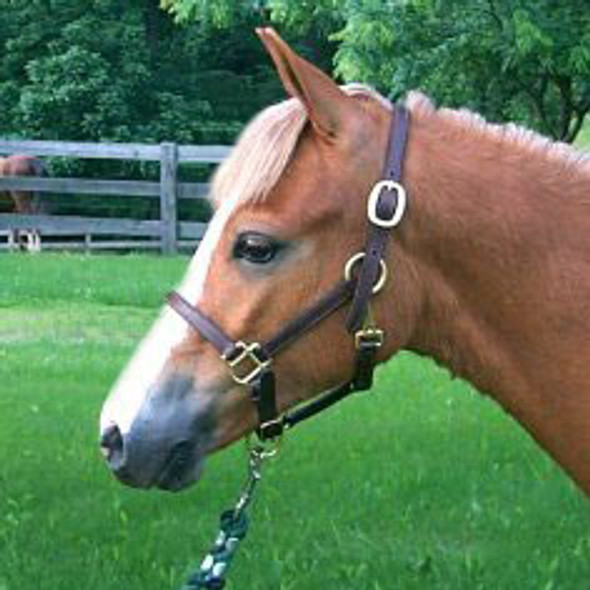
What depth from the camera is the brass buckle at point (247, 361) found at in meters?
2.49

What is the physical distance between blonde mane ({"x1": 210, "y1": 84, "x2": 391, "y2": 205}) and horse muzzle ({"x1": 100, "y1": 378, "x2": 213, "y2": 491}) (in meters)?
0.39

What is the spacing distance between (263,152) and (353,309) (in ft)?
1.14

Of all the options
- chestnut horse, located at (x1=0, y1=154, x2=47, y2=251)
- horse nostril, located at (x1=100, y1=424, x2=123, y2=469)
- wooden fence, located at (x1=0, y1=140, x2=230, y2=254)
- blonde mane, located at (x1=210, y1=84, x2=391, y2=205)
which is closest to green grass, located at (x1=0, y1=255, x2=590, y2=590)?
horse nostril, located at (x1=100, y1=424, x2=123, y2=469)

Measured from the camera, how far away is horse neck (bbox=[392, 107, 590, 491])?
2.58 metres

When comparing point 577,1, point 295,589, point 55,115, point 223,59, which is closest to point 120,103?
point 55,115

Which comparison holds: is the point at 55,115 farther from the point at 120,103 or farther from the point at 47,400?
the point at 47,400

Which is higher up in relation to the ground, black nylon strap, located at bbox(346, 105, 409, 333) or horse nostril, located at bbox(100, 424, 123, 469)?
black nylon strap, located at bbox(346, 105, 409, 333)

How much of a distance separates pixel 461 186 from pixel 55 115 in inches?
873

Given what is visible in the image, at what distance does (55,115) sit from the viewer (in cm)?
2400

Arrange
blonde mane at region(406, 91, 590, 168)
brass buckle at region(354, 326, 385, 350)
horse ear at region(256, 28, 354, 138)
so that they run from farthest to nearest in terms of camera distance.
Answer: blonde mane at region(406, 91, 590, 168) < brass buckle at region(354, 326, 385, 350) < horse ear at region(256, 28, 354, 138)

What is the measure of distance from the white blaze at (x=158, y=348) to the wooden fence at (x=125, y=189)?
51.3 ft

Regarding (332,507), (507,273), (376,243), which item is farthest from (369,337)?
(332,507)

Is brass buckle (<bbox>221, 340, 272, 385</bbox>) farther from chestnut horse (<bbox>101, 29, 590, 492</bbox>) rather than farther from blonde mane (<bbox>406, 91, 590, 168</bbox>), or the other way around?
blonde mane (<bbox>406, 91, 590, 168</bbox>)

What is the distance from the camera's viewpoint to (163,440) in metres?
2.48
